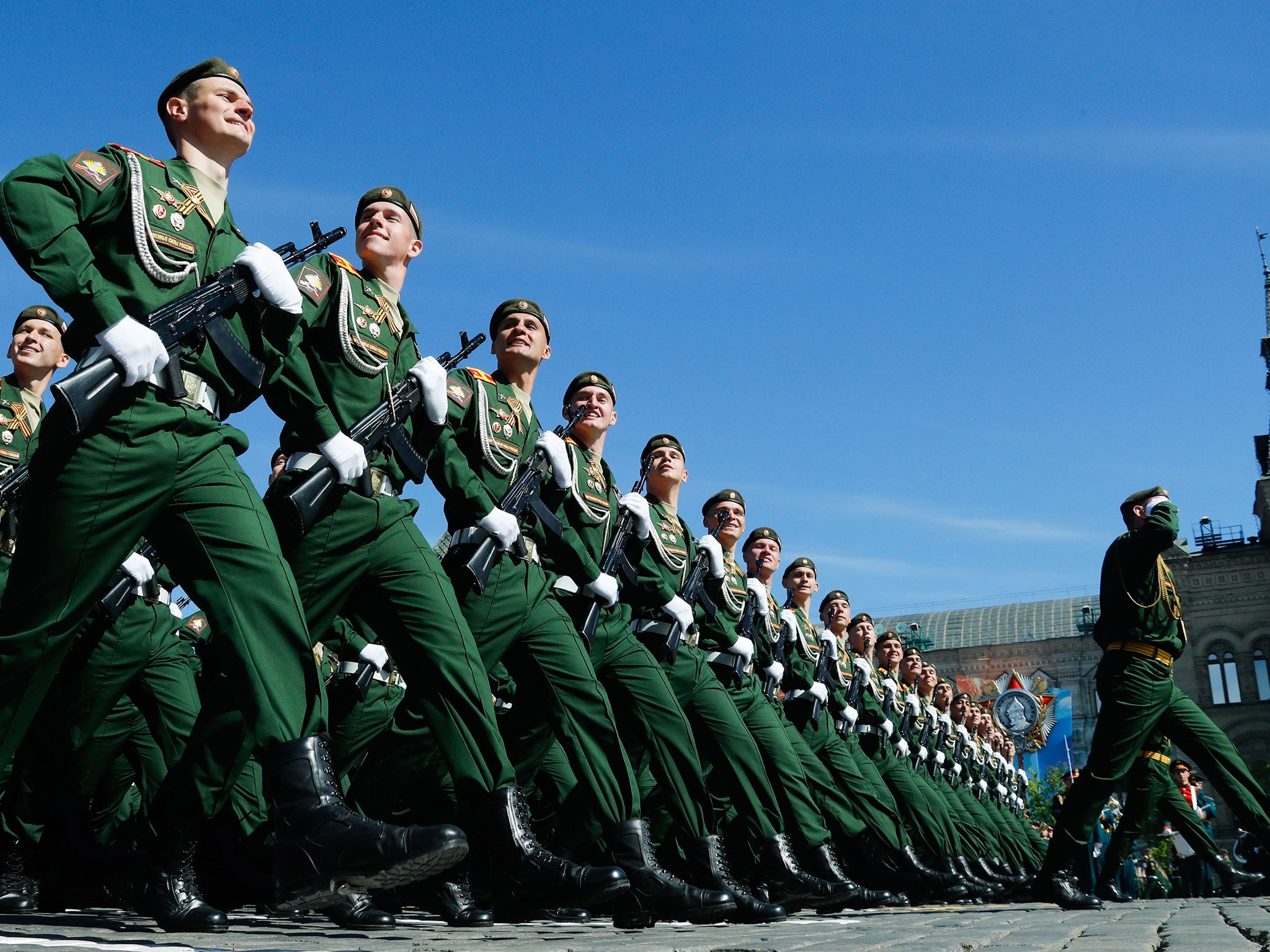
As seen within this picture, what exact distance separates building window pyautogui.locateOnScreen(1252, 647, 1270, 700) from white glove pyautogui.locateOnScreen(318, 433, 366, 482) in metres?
42.2

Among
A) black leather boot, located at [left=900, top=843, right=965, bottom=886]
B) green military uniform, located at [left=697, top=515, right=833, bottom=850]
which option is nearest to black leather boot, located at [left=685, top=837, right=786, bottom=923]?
green military uniform, located at [left=697, top=515, right=833, bottom=850]

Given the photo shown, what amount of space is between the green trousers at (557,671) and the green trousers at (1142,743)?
3072 mm

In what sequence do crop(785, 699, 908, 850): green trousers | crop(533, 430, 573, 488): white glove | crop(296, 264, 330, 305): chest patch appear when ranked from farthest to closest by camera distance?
crop(785, 699, 908, 850): green trousers
crop(533, 430, 573, 488): white glove
crop(296, 264, 330, 305): chest patch

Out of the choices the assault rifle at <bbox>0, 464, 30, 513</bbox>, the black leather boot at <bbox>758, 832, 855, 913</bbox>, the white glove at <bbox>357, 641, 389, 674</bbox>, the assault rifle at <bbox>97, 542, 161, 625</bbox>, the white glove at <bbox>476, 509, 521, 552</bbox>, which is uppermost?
the assault rifle at <bbox>0, 464, 30, 513</bbox>

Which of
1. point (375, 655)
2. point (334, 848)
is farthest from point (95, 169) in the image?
point (375, 655)

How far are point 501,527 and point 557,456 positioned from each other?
28.7 inches

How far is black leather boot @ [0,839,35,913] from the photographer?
500 centimetres

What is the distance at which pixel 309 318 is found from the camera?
4.25 meters

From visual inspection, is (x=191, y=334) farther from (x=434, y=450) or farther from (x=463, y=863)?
(x=463, y=863)

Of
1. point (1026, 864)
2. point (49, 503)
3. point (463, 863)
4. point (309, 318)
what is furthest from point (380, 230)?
point (1026, 864)

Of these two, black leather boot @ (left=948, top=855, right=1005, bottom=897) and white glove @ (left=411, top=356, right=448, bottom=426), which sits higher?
white glove @ (left=411, top=356, right=448, bottom=426)

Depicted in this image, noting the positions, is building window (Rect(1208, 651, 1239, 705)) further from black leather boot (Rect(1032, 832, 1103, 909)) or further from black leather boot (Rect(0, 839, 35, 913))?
black leather boot (Rect(0, 839, 35, 913))

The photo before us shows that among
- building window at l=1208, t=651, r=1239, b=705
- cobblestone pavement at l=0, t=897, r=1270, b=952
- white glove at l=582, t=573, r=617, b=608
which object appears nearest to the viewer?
cobblestone pavement at l=0, t=897, r=1270, b=952

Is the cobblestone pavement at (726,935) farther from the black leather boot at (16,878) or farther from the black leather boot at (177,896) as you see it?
the black leather boot at (16,878)
